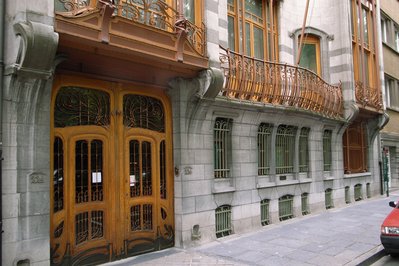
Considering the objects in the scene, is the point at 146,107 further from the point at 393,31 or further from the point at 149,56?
the point at 393,31

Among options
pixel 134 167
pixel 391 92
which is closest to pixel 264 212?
pixel 134 167

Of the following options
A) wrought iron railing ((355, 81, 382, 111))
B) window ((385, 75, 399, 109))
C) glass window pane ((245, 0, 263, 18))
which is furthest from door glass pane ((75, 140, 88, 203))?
window ((385, 75, 399, 109))

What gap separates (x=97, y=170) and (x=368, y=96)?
13.5 meters

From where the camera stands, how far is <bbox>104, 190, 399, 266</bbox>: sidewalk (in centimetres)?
746

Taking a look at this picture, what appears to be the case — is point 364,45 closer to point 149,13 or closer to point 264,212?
point 264,212

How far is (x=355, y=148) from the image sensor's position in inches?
686

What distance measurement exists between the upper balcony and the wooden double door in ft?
3.68

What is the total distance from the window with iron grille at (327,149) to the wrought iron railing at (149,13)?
26.9 feet

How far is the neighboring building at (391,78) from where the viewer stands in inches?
833

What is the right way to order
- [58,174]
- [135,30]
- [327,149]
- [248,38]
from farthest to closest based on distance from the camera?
[327,149] → [248,38] → [135,30] → [58,174]

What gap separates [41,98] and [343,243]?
7175 millimetres

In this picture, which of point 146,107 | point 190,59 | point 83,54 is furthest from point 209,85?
point 83,54

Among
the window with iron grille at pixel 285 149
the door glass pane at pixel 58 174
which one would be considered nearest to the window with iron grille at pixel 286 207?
the window with iron grille at pixel 285 149

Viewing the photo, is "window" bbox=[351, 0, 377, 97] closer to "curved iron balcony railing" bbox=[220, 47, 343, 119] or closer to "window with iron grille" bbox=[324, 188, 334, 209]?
"curved iron balcony railing" bbox=[220, 47, 343, 119]
